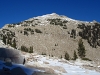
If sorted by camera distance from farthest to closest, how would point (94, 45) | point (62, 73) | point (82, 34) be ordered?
point (82, 34) < point (94, 45) < point (62, 73)

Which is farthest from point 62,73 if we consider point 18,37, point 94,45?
point 94,45

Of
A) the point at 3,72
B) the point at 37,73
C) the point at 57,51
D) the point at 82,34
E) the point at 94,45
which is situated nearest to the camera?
the point at 3,72

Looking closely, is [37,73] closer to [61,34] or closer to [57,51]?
[57,51]

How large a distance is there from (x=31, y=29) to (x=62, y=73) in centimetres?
6923

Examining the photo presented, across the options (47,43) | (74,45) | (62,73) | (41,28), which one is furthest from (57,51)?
(62,73)

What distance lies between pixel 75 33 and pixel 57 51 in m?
22.7

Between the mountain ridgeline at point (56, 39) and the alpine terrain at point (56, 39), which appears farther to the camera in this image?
the mountain ridgeline at point (56, 39)

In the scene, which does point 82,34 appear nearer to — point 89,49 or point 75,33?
point 75,33

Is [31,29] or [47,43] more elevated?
[31,29]

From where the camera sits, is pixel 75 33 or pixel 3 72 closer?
pixel 3 72

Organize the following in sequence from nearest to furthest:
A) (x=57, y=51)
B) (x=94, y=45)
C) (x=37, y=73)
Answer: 1. (x=37, y=73)
2. (x=57, y=51)
3. (x=94, y=45)

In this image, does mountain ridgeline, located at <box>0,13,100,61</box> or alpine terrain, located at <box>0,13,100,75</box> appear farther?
mountain ridgeline, located at <box>0,13,100,61</box>

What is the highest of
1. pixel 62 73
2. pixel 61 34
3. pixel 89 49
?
pixel 61 34

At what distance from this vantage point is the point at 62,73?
12.9m
